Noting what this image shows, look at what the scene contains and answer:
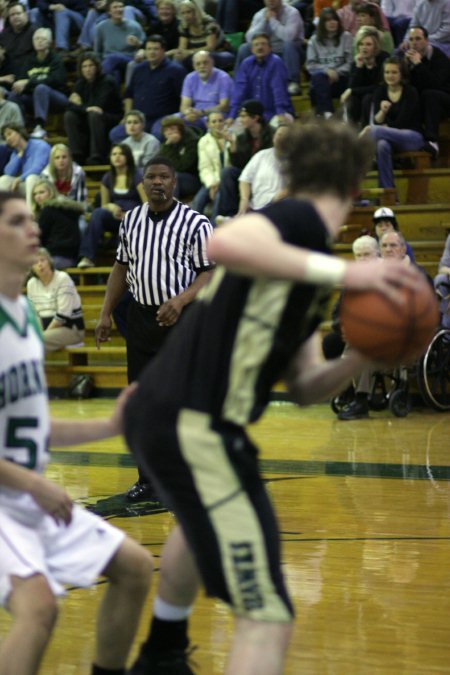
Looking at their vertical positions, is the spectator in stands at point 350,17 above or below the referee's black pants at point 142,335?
below

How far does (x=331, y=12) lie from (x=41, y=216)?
3433mm

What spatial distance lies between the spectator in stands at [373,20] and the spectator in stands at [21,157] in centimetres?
352

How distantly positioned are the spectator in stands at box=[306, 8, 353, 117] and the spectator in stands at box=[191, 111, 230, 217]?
3.47 feet

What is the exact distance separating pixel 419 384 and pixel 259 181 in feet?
8.25

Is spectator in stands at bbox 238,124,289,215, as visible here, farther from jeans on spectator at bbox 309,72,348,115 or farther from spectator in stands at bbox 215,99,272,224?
jeans on spectator at bbox 309,72,348,115

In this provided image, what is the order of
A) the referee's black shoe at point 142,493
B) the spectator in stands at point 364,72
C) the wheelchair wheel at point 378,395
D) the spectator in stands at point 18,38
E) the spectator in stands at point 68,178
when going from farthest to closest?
1. the spectator in stands at point 18,38
2. the spectator in stands at point 68,178
3. the spectator in stands at point 364,72
4. the wheelchair wheel at point 378,395
5. the referee's black shoe at point 142,493

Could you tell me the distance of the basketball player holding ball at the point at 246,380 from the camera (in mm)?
2336

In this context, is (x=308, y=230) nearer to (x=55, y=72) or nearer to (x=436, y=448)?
(x=436, y=448)

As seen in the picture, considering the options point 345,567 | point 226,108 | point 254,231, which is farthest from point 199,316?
point 226,108

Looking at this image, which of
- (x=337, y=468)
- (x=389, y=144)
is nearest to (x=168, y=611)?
(x=337, y=468)

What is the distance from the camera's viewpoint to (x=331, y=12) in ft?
36.7

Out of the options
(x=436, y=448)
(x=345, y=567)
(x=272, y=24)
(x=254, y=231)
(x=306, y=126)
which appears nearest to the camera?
(x=254, y=231)

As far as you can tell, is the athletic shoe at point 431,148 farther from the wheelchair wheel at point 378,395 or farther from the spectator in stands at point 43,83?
the spectator in stands at point 43,83

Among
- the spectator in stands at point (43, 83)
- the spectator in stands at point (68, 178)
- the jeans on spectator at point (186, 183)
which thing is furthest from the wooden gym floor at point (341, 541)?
the spectator in stands at point (43, 83)
